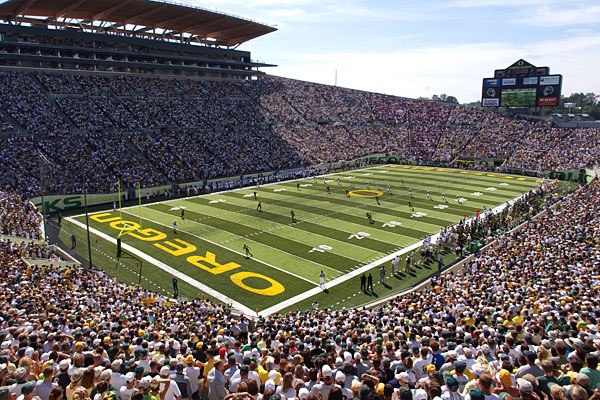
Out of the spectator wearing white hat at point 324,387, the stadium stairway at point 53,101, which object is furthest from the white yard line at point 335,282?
the stadium stairway at point 53,101

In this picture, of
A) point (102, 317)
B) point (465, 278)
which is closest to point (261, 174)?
point (465, 278)

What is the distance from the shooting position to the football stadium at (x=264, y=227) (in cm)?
651

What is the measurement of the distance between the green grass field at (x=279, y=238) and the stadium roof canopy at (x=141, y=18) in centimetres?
2382

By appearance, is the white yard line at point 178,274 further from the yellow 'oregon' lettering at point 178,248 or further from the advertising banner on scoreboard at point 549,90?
the advertising banner on scoreboard at point 549,90

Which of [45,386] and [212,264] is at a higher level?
[45,386]

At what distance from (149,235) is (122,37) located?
109 feet

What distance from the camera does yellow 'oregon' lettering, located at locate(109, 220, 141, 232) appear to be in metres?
28.0

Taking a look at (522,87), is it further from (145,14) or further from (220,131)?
(145,14)

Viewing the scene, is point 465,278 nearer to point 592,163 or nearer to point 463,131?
point 592,163

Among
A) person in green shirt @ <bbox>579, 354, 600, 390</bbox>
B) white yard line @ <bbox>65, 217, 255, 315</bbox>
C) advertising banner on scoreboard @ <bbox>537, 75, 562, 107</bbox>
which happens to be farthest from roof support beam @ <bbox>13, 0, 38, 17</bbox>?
advertising banner on scoreboard @ <bbox>537, 75, 562, 107</bbox>

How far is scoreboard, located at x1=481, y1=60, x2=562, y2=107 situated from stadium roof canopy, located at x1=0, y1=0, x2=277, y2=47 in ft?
110

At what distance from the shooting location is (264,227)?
92.7 ft

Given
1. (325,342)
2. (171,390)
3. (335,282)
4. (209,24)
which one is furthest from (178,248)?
(209,24)

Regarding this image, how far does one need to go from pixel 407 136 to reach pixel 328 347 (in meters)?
62.5
